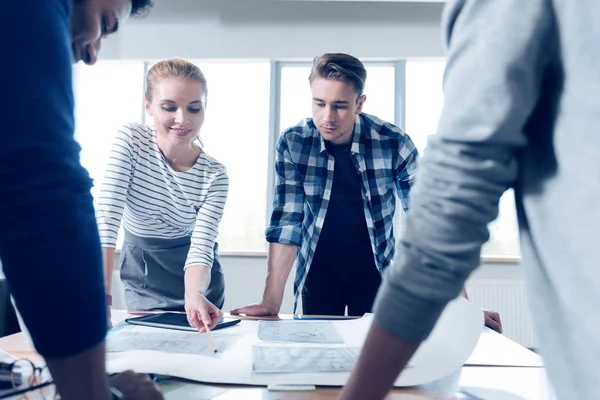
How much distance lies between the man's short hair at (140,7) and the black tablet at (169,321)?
654 mm

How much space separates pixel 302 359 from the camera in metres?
0.84

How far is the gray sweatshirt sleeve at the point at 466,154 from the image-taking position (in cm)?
40

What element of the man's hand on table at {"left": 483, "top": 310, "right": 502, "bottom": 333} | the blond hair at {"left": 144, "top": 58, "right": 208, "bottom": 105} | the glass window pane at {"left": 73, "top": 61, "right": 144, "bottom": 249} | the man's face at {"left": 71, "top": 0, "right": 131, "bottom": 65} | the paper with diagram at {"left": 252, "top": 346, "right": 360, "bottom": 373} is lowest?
the man's hand on table at {"left": 483, "top": 310, "right": 502, "bottom": 333}

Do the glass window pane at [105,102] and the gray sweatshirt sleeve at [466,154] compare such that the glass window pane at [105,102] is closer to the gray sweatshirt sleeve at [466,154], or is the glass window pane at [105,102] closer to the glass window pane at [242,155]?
the glass window pane at [242,155]

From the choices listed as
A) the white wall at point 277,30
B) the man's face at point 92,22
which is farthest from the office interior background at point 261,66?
the man's face at point 92,22

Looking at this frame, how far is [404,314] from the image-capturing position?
1.46 feet

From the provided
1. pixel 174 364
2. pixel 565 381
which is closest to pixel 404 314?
pixel 565 381

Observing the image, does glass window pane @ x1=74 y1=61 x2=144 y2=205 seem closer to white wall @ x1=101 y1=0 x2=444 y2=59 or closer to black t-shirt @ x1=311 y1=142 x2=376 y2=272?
white wall @ x1=101 y1=0 x2=444 y2=59

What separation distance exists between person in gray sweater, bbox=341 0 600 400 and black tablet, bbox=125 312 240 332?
74cm

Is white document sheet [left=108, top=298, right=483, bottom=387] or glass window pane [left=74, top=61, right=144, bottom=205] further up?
glass window pane [left=74, top=61, right=144, bottom=205]

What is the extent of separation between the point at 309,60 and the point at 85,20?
11.3 ft

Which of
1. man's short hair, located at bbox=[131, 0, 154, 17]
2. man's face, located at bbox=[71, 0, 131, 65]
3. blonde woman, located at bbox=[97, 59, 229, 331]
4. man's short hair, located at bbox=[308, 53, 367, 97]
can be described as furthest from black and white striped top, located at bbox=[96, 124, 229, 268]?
man's face, located at bbox=[71, 0, 131, 65]

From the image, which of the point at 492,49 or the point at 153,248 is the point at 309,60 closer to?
the point at 153,248

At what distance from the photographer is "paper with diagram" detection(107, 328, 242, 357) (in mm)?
901
